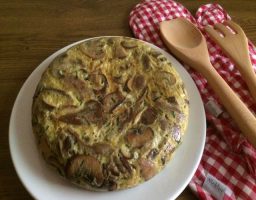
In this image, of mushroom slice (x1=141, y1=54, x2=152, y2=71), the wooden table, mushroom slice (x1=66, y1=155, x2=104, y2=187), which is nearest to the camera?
mushroom slice (x1=66, y1=155, x2=104, y2=187)

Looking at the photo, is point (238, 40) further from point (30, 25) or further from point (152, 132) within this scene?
point (30, 25)

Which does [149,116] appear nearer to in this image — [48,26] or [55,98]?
[55,98]

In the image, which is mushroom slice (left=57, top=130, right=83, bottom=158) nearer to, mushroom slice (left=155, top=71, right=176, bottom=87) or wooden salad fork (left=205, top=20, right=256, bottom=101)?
mushroom slice (left=155, top=71, right=176, bottom=87)

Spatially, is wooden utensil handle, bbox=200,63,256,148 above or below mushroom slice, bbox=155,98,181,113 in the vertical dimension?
below

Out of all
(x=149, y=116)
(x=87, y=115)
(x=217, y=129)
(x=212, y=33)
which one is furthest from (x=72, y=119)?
(x=212, y=33)

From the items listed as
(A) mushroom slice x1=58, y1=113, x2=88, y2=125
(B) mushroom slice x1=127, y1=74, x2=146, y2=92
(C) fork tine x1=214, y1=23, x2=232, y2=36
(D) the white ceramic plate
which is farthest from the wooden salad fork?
(A) mushroom slice x1=58, y1=113, x2=88, y2=125

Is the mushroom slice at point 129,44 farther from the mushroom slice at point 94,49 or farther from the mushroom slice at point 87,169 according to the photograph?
the mushroom slice at point 87,169
